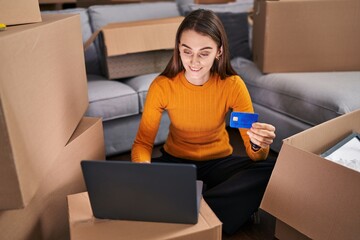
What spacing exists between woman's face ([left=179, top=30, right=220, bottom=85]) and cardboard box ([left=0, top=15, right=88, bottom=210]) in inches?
14.6

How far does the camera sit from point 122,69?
78.8 inches

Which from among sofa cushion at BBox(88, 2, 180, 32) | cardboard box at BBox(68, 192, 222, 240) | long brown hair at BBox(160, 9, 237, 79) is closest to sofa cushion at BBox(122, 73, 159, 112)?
sofa cushion at BBox(88, 2, 180, 32)

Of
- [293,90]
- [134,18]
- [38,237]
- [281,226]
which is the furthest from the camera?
[134,18]

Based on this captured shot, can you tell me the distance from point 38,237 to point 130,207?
0.38 m

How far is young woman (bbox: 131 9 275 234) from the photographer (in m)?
1.22

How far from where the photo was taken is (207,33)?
1.19 m

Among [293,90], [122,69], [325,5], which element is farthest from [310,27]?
[122,69]

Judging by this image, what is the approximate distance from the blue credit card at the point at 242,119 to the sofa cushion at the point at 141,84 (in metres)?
0.87

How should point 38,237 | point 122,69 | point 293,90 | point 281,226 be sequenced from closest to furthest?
point 38,237 < point 281,226 < point 293,90 < point 122,69

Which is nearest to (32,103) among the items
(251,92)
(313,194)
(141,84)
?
(313,194)

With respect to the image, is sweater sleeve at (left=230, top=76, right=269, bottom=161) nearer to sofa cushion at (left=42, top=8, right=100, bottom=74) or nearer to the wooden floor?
the wooden floor

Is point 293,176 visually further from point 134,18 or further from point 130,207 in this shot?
point 134,18

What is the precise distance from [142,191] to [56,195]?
1.35ft

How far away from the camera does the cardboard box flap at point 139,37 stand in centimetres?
183
